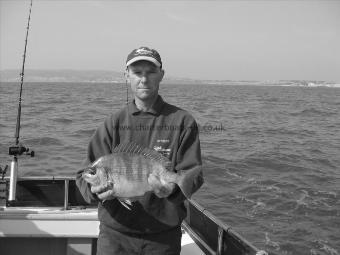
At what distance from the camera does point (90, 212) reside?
568 centimetres

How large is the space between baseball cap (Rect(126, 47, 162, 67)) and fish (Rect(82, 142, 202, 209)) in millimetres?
845

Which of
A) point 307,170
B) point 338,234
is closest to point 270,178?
point 307,170

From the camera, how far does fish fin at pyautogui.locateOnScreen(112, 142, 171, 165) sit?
3344mm

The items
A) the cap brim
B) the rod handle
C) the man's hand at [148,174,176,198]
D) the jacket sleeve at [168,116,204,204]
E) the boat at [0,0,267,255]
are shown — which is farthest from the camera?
the rod handle

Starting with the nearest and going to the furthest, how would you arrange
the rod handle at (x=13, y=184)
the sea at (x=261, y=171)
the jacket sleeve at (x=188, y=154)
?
the jacket sleeve at (x=188, y=154) → the rod handle at (x=13, y=184) → the sea at (x=261, y=171)

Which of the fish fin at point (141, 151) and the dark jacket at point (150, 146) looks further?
the dark jacket at point (150, 146)

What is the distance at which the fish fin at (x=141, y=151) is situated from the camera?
334cm

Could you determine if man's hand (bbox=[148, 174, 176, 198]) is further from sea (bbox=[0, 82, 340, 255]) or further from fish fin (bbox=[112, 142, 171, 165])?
sea (bbox=[0, 82, 340, 255])

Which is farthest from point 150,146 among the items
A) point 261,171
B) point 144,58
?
point 261,171

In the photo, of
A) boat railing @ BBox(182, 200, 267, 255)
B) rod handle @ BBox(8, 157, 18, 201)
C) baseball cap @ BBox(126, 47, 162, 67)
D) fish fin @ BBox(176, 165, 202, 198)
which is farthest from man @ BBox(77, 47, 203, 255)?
rod handle @ BBox(8, 157, 18, 201)

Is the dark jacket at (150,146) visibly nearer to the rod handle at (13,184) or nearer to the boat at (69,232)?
the boat at (69,232)

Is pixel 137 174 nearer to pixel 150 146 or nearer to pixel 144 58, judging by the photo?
pixel 150 146

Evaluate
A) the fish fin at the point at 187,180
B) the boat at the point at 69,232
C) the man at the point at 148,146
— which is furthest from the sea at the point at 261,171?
the fish fin at the point at 187,180

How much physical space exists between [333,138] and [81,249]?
2108 centimetres
